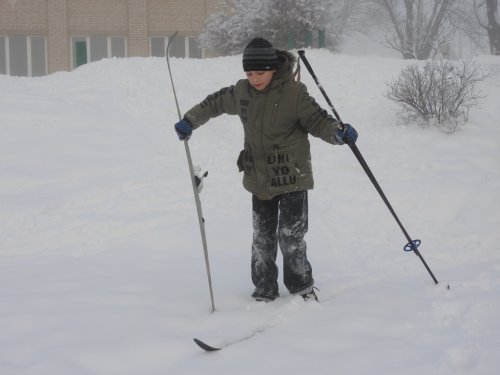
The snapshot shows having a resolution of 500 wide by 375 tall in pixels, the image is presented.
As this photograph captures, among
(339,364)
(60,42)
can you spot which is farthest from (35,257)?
(60,42)

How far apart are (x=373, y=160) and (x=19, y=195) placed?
462cm

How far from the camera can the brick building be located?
23.6m

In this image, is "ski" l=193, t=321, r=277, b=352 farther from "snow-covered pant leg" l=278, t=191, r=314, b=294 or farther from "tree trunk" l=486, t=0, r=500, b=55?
"tree trunk" l=486, t=0, r=500, b=55

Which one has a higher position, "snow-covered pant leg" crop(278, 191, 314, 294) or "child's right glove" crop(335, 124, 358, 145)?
"child's right glove" crop(335, 124, 358, 145)

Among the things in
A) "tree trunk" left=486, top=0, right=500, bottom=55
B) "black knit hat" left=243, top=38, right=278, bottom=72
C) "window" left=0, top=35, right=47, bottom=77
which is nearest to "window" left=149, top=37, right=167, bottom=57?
"window" left=0, top=35, right=47, bottom=77

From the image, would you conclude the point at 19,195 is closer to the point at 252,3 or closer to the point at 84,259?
the point at 84,259

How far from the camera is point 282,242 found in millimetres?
4180

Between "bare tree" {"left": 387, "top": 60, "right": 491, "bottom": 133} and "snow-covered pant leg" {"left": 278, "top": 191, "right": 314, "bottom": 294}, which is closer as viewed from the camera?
"snow-covered pant leg" {"left": 278, "top": 191, "right": 314, "bottom": 294}

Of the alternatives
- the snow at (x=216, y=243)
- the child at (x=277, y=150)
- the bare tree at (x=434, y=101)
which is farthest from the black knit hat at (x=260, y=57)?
the bare tree at (x=434, y=101)

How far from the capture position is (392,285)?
464 cm

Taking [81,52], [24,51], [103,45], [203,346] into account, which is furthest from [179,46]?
[203,346]

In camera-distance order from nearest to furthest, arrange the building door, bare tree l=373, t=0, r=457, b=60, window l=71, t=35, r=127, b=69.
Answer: the building door → bare tree l=373, t=0, r=457, b=60 → window l=71, t=35, r=127, b=69

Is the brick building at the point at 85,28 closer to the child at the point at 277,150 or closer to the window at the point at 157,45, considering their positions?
the window at the point at 157,45

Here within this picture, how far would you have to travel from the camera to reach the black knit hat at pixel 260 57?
3.94 metres
